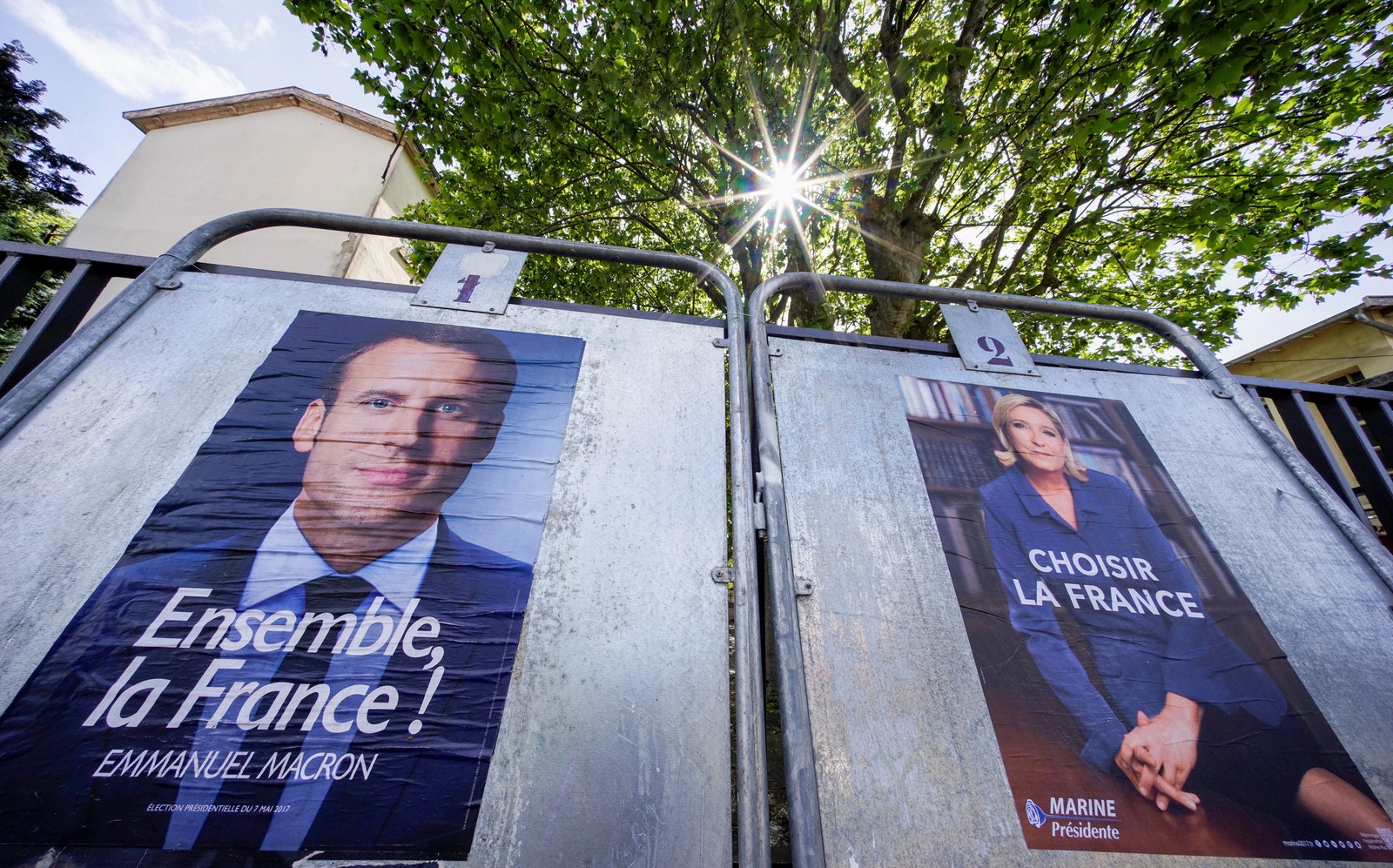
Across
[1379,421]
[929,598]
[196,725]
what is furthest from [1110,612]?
[196,725]

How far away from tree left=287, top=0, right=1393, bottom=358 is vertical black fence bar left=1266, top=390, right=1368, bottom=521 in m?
3.03

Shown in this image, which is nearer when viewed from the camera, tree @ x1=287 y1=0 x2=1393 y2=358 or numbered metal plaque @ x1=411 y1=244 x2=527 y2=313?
numbered metal plaque @ x1=411 y1=244 x2=527 y2=313

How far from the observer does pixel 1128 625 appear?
172cm

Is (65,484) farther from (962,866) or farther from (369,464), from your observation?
(962,866)

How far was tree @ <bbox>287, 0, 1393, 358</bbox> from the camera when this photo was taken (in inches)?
188

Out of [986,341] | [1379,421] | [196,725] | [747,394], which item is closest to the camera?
[196,725]

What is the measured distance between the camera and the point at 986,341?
2.46m

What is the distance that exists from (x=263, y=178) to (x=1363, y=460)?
615 inches

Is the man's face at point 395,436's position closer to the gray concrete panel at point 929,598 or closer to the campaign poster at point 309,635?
the campaign poster at point 309,635

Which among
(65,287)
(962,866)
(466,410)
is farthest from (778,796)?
(65,287)

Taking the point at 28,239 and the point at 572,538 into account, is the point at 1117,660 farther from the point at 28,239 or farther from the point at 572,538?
the point at 28,239

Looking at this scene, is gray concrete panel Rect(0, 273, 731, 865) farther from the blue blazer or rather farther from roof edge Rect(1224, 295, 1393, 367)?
roof edge Rect(1224, 295, 1393, 367)

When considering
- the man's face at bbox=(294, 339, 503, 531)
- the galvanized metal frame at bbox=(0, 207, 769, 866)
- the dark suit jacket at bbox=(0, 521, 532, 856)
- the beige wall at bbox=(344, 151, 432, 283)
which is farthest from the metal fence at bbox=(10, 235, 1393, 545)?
the beige wall at bbox=(344, 151, 432, 283)

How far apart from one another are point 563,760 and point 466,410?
3.93 feet
